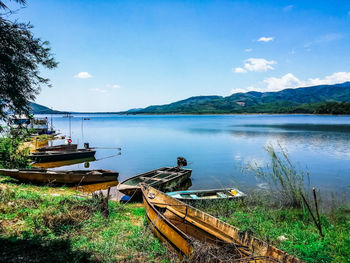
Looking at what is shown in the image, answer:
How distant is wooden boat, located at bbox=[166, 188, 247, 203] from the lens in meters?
12.3

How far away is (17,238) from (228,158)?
26691 millimetres

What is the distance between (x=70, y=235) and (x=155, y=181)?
28.6ft

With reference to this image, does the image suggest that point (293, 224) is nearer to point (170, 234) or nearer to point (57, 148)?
point (170, 234)

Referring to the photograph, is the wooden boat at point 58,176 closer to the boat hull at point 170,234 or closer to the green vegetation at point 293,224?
the boat hull at point 170,234

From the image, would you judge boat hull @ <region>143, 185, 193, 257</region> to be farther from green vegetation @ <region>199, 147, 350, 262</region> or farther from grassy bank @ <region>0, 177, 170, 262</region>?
green vegetation @ <region>199, 147, 350, 262</region>

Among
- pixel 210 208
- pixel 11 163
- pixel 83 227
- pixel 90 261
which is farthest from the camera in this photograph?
pixel 11 163

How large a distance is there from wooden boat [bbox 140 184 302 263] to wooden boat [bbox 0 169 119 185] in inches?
360

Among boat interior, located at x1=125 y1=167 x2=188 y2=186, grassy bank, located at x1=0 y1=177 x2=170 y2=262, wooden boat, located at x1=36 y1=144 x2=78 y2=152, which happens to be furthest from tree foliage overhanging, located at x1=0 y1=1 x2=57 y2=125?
wooden boat, located at x1=36 y1=144 x2=78 y2=152

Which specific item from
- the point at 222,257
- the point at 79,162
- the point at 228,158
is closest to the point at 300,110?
the point at 228,158

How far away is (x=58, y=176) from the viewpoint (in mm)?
16750

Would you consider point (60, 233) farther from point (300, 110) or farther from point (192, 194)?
point (300, 110)

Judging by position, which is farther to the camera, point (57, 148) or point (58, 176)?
point (57, 148)

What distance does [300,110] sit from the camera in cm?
17425

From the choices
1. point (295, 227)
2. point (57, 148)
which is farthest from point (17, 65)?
point (57, 148)
